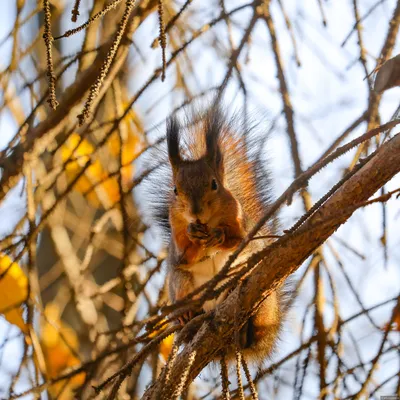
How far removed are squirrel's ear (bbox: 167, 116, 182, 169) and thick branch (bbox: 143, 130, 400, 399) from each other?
27.0 inches

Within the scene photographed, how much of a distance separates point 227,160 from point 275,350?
52cm

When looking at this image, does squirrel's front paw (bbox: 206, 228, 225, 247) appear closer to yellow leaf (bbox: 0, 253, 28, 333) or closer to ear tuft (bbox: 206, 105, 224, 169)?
ear tuft (bbox: 206, 105, 224, 169)

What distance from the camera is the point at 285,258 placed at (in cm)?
114

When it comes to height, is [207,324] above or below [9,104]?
below

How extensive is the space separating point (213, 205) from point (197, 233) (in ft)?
0.31

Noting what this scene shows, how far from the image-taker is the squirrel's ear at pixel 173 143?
185 cm

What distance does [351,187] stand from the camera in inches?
43.5

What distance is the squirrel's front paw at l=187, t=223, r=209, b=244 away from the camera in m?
1.68

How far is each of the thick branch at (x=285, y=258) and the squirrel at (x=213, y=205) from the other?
324 mm

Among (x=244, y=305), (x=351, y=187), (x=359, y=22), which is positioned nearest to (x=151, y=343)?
(x=244, y=305)

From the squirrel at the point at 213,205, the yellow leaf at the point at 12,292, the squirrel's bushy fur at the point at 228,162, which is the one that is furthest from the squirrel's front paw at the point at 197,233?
the yellow leaf at the point at 12,292

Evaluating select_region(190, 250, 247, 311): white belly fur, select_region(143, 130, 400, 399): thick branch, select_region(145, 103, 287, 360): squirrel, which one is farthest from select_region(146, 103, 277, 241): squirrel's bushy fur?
select_region(143, 130, 400, 399): thick branch

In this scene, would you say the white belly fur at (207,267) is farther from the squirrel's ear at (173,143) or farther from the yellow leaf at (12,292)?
the yellow leaf at (12,292)

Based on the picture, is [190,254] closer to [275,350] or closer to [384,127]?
[275,350]
